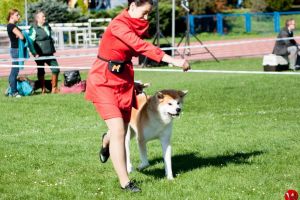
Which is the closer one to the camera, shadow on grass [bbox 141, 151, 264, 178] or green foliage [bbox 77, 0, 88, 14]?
shadow on grass [bbox 141, 151, 264, 178]

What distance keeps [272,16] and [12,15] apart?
32.8 metres

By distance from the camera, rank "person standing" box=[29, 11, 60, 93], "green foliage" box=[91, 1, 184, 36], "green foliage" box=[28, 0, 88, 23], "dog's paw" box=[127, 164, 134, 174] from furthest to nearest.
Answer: "green foliage" box=[91, 1, 184, 36], "green foliage" box=[28, 0, 88, 23], "person standing" box=[29, 11, 60, 93], "dog's paw" box=[127, 164, 134, 174]

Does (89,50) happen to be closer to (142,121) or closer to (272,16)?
(272,16)

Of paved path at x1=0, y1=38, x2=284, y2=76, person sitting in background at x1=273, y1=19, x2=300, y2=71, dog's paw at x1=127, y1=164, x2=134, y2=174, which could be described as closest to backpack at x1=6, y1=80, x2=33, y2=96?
paved path at x1=0, y1=38, x2=284, y2=76

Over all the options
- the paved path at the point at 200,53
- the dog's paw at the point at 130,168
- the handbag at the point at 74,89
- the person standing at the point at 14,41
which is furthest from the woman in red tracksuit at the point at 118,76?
the paved path at the point at 200,53

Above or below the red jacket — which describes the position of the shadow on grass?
below

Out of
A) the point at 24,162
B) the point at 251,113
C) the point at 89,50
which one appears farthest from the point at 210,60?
the point at 24,162

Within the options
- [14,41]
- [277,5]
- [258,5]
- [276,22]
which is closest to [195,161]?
[14,41]

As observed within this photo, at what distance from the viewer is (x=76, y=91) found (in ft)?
54.0

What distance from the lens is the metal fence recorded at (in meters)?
46.8

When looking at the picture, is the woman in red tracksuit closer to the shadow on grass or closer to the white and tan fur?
the white and tan fur

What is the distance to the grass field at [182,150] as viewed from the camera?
6938mm

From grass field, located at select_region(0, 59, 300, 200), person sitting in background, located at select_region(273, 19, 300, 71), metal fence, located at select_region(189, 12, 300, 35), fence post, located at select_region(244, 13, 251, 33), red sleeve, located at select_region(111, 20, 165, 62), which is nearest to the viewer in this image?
red sleeve, located at select_region(111, 20, 165, 62)

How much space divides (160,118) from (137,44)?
1.18 metres
